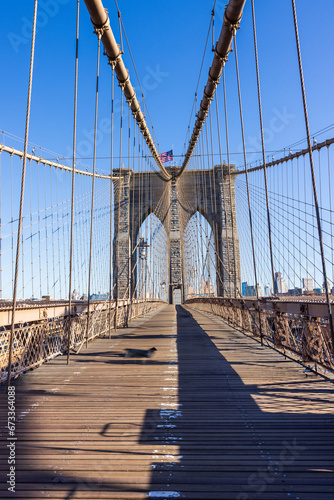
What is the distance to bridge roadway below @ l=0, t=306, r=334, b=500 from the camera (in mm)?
1625

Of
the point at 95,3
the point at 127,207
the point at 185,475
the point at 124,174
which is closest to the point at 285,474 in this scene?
the point at 185,475

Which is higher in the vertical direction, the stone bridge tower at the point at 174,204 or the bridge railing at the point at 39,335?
the stone bridge tower at the point at 174,204

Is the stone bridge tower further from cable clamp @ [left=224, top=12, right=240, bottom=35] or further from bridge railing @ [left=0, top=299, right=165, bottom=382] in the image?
bridge railing @ [left=0, top=299, right=165, bottom=382]

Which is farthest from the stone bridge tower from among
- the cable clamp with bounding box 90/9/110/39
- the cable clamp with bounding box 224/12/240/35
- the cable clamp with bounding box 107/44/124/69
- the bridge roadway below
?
the bridge roadway below

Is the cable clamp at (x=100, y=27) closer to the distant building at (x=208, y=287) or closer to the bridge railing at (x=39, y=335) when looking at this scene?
the bridge railing at (x=39, y=335)

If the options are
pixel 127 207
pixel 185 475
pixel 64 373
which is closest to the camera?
pixel 185 475

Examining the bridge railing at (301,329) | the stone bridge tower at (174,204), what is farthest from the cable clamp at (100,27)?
the stone bridge tower at (174,204)

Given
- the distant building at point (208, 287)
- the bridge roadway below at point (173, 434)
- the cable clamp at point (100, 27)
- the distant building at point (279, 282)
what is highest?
the cable clamp at point (100, 27)

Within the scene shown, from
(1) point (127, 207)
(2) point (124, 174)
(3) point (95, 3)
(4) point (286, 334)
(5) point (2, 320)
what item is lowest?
(4) point (286, 334)

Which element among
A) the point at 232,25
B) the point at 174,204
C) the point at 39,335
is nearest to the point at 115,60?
the point at 232,25

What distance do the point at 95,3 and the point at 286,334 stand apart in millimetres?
6136

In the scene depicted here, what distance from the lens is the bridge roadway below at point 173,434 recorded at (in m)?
1.62

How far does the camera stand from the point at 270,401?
293 cm

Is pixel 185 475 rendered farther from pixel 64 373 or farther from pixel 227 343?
pixel 227 343
